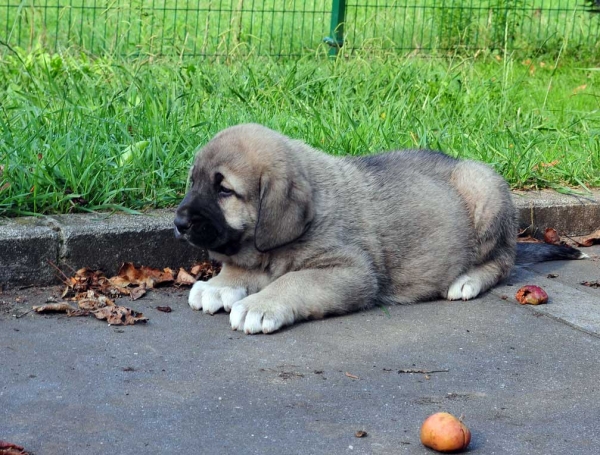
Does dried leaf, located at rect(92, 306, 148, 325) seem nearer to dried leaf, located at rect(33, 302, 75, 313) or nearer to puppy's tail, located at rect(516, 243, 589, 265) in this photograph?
dried leaf, located at rect(33, 302, 75, 313)

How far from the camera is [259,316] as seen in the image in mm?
3822

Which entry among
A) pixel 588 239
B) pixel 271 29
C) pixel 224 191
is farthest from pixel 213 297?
pixel 271 29

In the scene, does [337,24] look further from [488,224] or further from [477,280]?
[477,280]

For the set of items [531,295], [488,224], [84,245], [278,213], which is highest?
[278,213]

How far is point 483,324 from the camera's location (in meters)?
4.15

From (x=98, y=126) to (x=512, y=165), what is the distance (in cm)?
267

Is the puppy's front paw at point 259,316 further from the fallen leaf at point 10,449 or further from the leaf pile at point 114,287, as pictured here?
the fallen leaf at point 10,449

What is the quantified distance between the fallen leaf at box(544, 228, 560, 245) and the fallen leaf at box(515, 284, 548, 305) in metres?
1.33

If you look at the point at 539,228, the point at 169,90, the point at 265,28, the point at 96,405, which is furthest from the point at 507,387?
the point at 265,28

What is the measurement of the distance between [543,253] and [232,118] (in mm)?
2185

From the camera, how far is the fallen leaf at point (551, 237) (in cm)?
573

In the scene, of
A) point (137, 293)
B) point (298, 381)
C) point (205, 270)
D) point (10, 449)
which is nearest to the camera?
point (10, 449)

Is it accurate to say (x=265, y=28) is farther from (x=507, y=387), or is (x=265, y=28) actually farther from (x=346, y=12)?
(x=507, y=387)

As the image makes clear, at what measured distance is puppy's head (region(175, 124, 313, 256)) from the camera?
4019 mm
